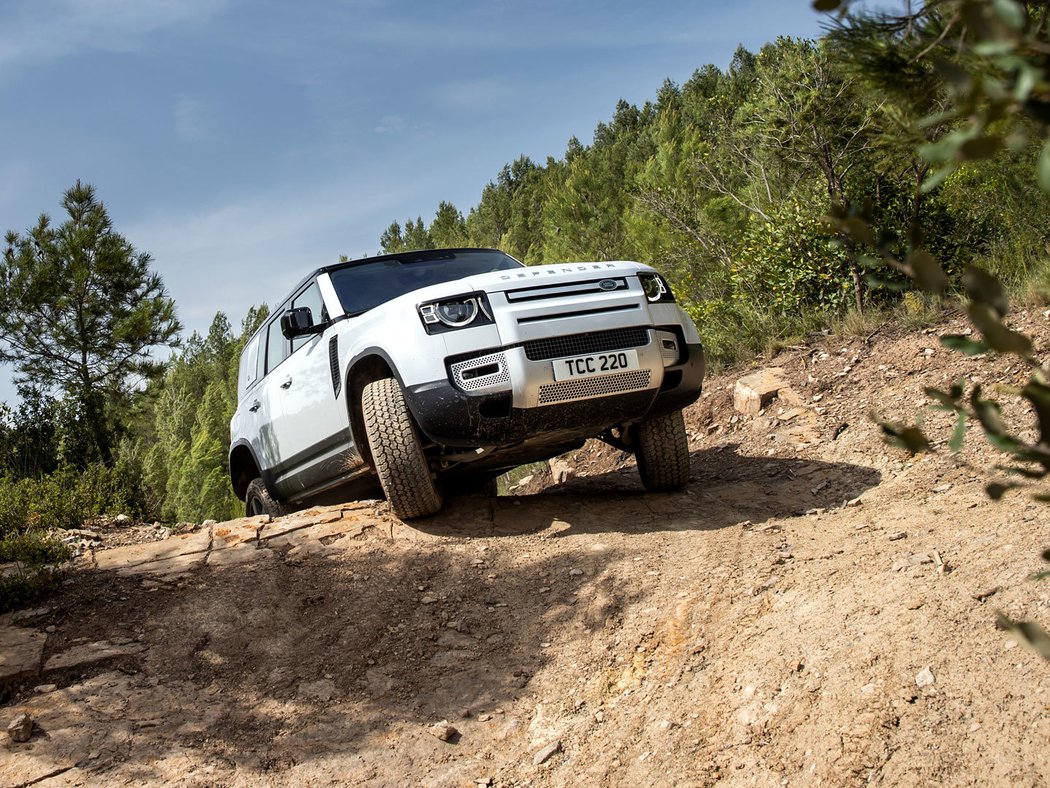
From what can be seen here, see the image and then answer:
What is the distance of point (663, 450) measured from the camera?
6059 millimetres

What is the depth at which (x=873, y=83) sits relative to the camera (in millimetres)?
1919

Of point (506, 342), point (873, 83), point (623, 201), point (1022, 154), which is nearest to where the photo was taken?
point (873, 83)

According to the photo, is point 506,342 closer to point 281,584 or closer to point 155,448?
point 281,584

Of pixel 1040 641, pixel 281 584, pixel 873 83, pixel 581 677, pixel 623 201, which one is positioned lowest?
pixel 581 677

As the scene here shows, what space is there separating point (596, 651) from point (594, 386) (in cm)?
159

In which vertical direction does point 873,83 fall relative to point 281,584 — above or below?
above

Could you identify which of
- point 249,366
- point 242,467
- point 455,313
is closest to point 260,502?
point 242,467

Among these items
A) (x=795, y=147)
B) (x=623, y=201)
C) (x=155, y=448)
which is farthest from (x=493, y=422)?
(x=155, y=448)

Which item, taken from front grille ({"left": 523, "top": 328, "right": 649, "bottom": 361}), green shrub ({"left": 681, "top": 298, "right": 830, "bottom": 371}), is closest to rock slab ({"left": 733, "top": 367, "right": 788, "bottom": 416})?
green shrub ({"left": 681, "top": 298, "right": 830, "bottom": 371})

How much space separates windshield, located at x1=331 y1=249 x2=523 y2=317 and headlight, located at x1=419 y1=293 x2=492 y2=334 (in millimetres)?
1027

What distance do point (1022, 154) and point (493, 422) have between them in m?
6.36

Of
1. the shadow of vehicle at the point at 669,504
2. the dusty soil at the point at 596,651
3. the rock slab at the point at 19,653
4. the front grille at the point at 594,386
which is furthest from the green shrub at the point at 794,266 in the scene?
the rock slab at the point at 19,653

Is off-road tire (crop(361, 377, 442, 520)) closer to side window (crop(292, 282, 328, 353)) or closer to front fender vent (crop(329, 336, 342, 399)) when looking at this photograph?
front fender vent (crop(329, 336, 342, 399))

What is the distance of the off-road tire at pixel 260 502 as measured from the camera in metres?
7.53
